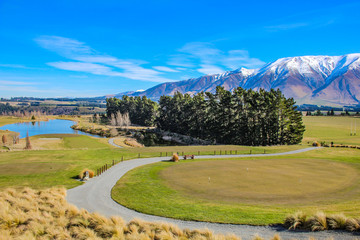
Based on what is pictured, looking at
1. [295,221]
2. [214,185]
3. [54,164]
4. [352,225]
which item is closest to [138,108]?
[54,164]

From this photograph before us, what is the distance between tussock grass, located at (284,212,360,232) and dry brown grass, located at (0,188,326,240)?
229 cm

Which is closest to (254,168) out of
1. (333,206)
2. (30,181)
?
(333,206)

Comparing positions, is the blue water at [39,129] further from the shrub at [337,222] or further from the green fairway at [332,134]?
the shrub at [337,222]

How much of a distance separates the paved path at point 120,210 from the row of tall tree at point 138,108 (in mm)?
96608

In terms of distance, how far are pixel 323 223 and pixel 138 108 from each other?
432ft

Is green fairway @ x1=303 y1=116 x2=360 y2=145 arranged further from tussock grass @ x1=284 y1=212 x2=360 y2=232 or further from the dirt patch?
the dirt patch

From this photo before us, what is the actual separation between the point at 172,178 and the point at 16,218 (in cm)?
1536

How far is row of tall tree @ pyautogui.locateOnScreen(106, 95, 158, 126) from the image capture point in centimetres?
13000

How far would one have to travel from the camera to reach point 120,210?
18484 mm

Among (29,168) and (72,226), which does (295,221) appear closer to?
(72,226)

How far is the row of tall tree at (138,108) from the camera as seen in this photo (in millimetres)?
130000

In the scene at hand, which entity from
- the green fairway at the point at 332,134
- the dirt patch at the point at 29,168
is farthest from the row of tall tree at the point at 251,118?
the dirt patch at the point at 29,168

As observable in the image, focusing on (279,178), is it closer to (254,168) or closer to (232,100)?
(254,168)

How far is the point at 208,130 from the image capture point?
82.2 meters
